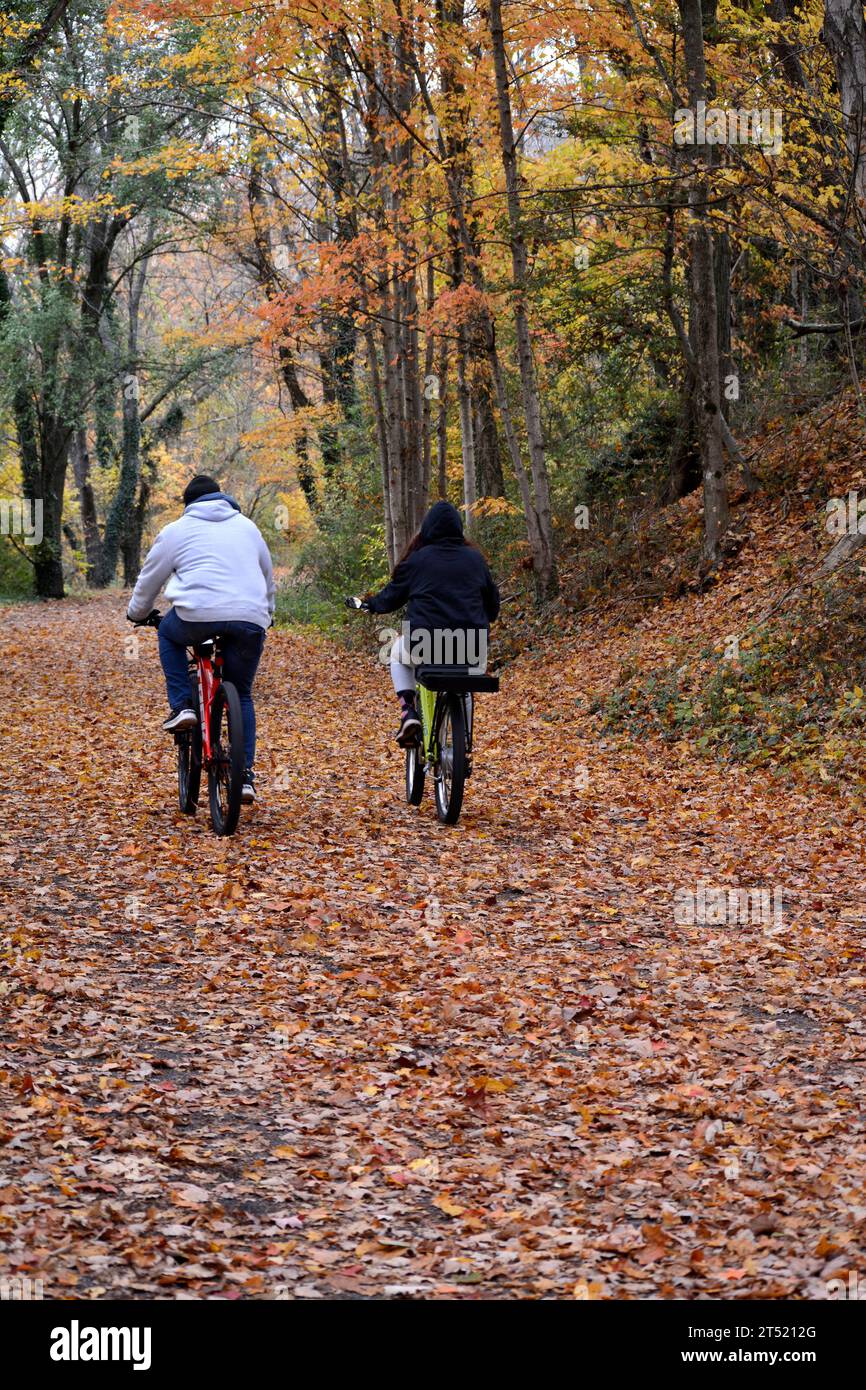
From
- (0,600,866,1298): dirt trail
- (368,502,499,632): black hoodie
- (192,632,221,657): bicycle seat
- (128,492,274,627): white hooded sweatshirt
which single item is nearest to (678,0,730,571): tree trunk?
(0,600,866,1298): dirt trail

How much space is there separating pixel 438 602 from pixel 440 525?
581 millimetres

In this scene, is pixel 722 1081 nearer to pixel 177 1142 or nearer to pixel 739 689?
pixel 177 1142

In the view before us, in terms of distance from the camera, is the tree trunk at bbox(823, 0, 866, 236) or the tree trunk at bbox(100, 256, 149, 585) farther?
the tree trunk at bbox(100, 256, 149, 585)

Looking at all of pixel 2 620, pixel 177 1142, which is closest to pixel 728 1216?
pixel 177 1142

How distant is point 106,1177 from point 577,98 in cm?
1774

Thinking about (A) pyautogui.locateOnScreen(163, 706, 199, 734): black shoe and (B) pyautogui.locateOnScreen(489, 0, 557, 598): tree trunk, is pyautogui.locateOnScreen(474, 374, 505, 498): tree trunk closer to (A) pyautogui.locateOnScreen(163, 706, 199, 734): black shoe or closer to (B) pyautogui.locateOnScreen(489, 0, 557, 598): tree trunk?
(B) pyautogui.locateOnScreen(489, 0, 557, 598): tree trunk

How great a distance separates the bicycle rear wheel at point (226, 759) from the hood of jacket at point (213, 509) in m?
1.13

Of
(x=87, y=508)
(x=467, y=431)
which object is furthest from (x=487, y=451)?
(x=87, y=508)

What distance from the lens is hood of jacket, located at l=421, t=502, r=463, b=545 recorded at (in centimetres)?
962

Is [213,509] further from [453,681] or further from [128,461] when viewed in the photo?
[128,461]

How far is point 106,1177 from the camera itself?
3.98 m

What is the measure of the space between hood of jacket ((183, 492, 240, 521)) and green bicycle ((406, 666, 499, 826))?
165 cm
